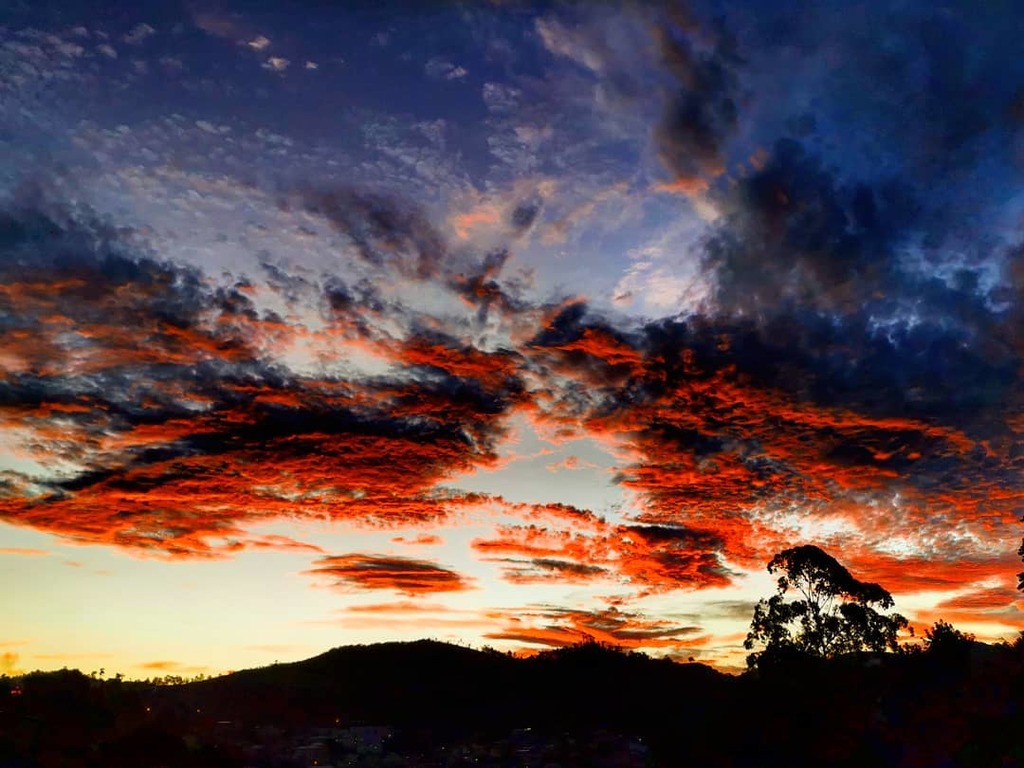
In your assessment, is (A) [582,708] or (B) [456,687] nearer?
(A) [582,708]

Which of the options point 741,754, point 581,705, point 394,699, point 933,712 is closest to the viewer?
point 933,712

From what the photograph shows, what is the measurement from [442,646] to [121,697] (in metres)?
53.2

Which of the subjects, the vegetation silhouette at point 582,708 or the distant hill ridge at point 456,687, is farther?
the distant hill ridge at point 456,687

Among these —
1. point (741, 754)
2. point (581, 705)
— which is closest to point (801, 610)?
point (581, 705)

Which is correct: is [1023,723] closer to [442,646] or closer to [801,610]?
[801,610]

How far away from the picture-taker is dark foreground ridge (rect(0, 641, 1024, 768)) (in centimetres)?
2350

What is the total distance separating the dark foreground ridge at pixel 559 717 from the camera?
2350cm

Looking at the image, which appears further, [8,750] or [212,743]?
[212,743]

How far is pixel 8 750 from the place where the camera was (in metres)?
21.7

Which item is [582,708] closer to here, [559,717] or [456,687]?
[559,717]

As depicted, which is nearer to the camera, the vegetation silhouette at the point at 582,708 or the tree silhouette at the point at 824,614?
the vegetation silhouette at the point at 582,708

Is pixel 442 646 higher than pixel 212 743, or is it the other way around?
pixel 442 646

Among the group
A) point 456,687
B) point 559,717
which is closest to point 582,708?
point 559,717

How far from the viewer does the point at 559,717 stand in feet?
200
